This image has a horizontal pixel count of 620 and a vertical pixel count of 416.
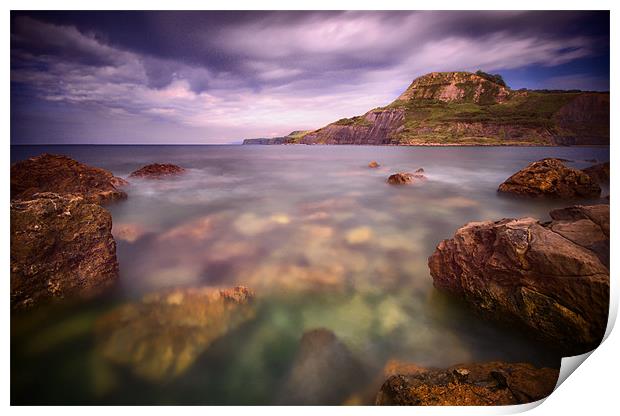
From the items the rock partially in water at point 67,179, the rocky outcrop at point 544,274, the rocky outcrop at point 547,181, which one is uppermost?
the rock partially in water at point 67,179

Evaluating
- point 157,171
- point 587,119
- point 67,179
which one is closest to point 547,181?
point 587,119

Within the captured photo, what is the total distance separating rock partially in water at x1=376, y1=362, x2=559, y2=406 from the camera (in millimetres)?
1854

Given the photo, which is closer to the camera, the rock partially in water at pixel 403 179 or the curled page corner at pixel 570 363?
the curled page corner at pixel 570 363

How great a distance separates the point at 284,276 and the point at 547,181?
4665 mm

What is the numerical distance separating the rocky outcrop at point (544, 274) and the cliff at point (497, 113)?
114cm

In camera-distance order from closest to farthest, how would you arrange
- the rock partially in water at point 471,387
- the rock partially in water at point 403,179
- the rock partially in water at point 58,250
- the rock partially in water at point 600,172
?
the rock partially in water at point 471,387 → the rock partially in water at point 58,250 → the rock partially in water at point 600,172 → the rock partially in water at point 403,179

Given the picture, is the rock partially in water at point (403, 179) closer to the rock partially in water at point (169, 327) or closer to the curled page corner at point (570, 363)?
the curled page corner at point (570, 363)

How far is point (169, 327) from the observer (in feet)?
7.73

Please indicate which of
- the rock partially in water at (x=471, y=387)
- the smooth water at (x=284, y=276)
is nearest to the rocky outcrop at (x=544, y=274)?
the smooth water at (x=284, y=276)

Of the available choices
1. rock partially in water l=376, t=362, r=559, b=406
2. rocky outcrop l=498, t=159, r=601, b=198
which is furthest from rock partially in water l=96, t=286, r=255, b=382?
rocky outcrop l=498, t=159, r=601, b=198

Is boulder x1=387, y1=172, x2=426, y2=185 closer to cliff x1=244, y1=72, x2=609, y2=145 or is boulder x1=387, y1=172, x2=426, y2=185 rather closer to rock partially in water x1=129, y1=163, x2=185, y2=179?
cliff x1=244, y1=72, x2=609, y2=145

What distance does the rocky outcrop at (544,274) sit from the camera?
203cm

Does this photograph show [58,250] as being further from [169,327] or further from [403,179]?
[403,179]
